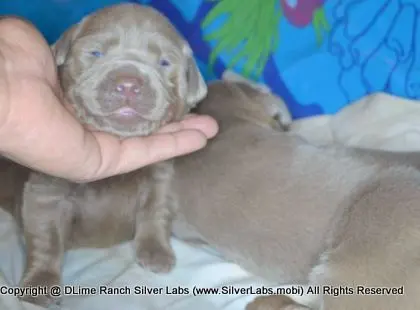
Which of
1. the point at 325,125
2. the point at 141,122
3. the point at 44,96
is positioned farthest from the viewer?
the point at 325,125

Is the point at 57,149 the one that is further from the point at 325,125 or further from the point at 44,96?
the point at 325,125

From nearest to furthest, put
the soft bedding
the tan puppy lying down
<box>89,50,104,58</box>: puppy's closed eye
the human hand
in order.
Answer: the human hand
the tan puppy lying down
<box>89,50,104,58</box>: puppy's closed eye
the soft bedding

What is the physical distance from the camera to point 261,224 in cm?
187

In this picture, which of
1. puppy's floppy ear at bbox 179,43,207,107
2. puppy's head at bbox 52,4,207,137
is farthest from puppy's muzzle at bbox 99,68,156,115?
puppy's floppy ear at bbox 179,43,207,107

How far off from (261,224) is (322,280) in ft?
0.68

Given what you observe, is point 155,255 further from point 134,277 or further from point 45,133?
point 45,133

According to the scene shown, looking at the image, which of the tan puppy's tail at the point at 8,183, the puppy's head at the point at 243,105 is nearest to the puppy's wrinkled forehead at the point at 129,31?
the puppy's head at the point at 243,105

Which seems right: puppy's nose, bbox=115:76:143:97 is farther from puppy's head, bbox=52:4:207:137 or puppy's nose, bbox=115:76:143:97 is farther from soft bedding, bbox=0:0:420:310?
soft bedding, bbox=0:0:420:310

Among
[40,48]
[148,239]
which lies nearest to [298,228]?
[148,239]

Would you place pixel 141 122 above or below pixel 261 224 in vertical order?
above

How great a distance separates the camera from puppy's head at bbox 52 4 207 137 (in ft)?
5.95

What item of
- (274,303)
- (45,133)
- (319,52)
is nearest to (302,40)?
(319,52)

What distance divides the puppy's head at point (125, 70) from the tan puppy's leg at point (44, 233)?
0.72 feet

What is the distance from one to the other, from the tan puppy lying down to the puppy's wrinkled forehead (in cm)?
29
